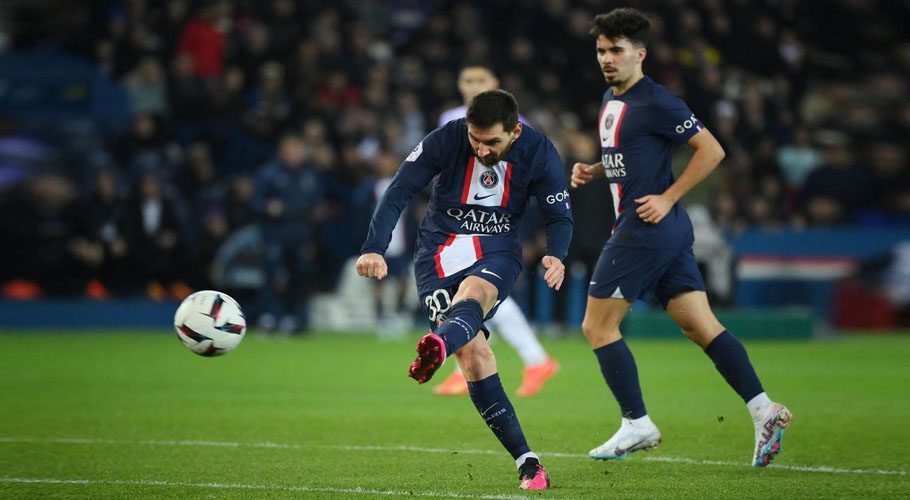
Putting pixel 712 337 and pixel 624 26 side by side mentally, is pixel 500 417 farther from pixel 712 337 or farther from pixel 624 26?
pixel 624 26

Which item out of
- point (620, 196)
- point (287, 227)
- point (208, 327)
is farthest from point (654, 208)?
point (287, 227)

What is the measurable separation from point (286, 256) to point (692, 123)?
11.0 metres

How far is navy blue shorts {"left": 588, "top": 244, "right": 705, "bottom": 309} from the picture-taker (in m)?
7.23

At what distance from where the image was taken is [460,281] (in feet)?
A: 21.6

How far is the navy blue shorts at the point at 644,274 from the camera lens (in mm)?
7234

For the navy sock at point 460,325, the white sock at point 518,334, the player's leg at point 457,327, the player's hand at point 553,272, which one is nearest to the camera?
the player's leg at point 457,327

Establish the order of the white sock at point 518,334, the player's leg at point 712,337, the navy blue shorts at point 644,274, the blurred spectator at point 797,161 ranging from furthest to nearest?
the blurred spectator at point 797,161 → the white sock at point 518,334 → the navy blue shorts at point 644,274 → the player's leg at point 712,337

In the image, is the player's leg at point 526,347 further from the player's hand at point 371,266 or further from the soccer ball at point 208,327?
the player's hand at point 371,266

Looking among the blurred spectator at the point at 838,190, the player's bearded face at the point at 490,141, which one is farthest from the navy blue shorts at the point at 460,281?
the blurred spectator at the point at 838,190

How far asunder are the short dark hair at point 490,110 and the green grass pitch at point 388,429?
168 cm

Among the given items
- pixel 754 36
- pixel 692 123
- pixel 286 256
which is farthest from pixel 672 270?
pixel 754 36

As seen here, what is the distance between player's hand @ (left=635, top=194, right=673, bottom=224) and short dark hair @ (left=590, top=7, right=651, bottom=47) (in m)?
0.82

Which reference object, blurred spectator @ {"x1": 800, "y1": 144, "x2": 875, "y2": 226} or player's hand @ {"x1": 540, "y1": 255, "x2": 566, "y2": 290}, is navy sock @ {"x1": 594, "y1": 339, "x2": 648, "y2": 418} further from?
blurred spectator @ {"x1": 800, "y1": 144, "x2": 875, "y2": 226}

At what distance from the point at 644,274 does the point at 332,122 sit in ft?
41.9
